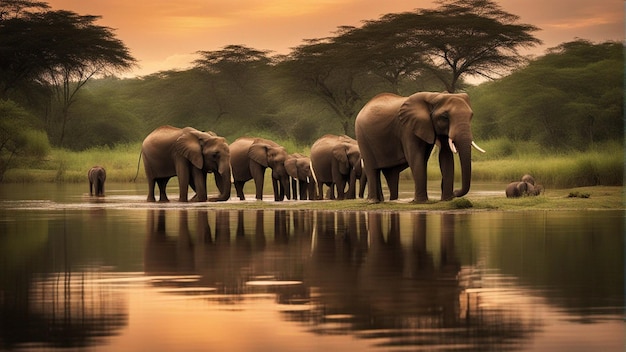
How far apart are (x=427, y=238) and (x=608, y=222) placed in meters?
4.64

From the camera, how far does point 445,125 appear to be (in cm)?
2473

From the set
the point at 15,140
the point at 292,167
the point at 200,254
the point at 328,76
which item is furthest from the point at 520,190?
the point at 328,76

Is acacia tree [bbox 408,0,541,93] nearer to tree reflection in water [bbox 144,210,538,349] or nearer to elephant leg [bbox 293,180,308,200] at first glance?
elephant leg [bbox 293,180,308,200]

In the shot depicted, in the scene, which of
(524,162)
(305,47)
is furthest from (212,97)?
(524,162)

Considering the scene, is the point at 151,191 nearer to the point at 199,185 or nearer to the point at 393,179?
the point at 199,185

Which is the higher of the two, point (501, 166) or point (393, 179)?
point (501, 166)

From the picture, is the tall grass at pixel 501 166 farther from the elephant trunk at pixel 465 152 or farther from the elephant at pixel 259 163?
the elephant trunk at pixel 465 152

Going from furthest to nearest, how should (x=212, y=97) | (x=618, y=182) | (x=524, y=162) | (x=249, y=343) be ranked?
(x=212, y=97), (x=524, y=162), (x=618, y=182), (x=249, y=343)

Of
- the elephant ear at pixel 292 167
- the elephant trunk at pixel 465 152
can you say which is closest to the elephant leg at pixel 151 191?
the elephant ear at pixel 292 167

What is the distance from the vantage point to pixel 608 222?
1986 cm

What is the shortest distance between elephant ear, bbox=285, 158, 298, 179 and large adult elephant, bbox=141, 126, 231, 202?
2046 millimetres

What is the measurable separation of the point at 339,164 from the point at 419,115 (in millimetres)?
7106

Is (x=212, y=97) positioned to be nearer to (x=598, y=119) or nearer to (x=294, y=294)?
(x=598, y=119)

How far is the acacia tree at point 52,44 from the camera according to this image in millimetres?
72312
